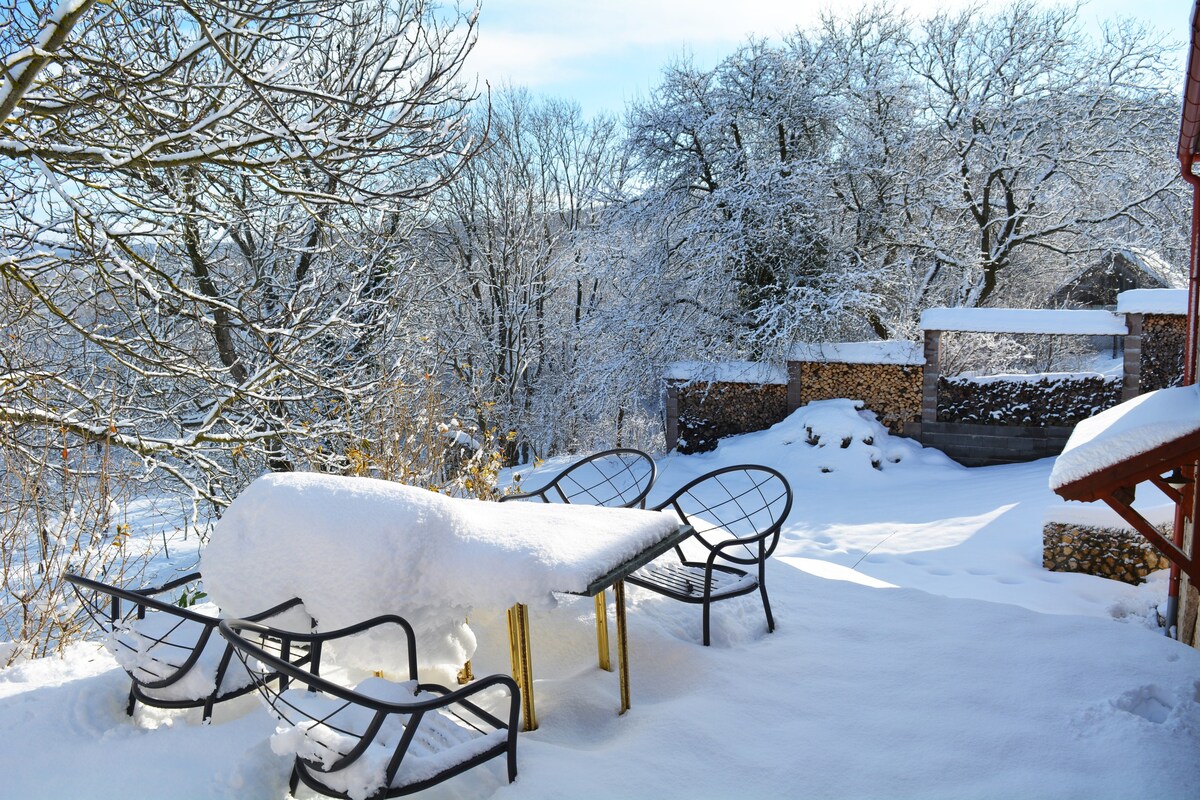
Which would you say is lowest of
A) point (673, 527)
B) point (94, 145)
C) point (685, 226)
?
point (673, 527)

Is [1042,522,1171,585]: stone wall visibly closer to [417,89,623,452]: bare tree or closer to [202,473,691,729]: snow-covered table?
[202,473,691,729]: snow-covered table

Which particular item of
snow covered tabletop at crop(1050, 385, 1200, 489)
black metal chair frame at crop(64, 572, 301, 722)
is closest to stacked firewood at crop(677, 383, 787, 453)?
snow covered tabletop at crop(1050, 385, 1200, 489)

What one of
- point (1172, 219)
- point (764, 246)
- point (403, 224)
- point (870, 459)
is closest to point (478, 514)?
point (870, 459)

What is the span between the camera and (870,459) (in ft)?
30.6

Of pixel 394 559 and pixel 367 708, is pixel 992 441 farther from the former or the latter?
pixel 367 708

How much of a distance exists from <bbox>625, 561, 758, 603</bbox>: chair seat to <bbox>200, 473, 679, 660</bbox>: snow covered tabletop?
695 millimetres

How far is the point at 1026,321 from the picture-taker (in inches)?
360

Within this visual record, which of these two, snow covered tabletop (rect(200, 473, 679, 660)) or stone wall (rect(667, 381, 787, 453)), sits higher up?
snow covered tabletop (rect(200, 473, 679, 660))

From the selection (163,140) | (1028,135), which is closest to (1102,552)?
(163,140)

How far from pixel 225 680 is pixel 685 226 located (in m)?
10.4

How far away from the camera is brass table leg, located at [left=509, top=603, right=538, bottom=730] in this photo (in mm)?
2436

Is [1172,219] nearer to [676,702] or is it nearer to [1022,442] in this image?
[1022,442]

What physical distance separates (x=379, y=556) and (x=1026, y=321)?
29.5ft

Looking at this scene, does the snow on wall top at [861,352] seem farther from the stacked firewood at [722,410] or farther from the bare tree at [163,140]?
the bare tree at [163,140]
